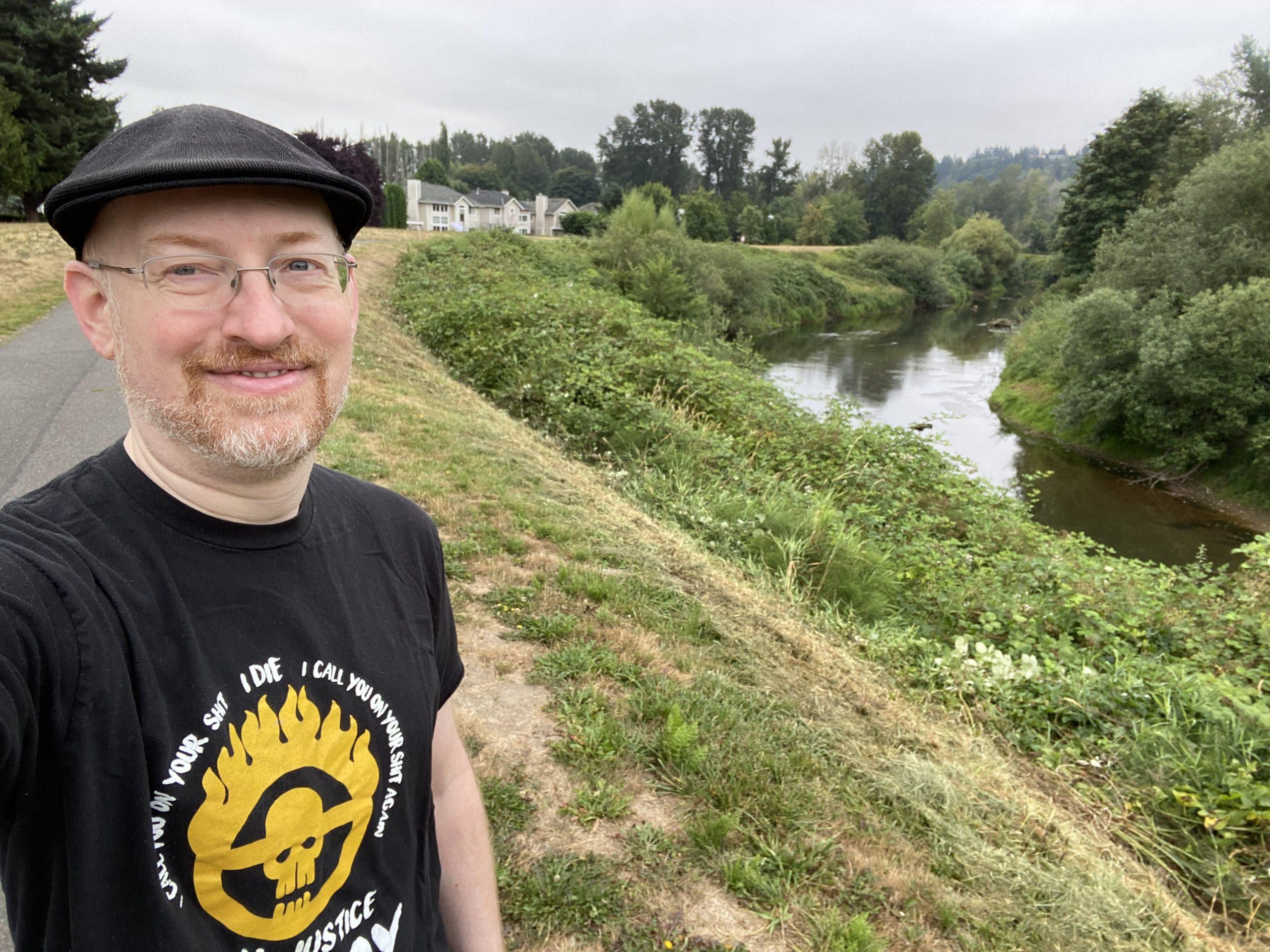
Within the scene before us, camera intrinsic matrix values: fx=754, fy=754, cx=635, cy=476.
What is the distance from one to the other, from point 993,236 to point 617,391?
216ft

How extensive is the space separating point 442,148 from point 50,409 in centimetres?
10018

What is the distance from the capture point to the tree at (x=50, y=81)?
934 inches

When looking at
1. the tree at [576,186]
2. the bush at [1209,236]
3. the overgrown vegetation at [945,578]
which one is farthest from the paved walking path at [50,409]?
the tree at [576,186]

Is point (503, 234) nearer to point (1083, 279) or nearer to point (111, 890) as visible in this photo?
point (1083, 279)

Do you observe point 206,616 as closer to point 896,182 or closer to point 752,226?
point 752,226

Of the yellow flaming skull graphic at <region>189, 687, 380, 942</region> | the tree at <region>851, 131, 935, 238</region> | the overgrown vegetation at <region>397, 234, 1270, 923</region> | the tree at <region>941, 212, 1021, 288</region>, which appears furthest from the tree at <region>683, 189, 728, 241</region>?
the yellow flaming skull graphic at <region>189, 687, 380, 942</region>

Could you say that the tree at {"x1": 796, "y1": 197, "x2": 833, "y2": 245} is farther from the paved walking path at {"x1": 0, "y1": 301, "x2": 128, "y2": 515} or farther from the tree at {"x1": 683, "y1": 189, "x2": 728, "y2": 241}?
the paved walking path at {"x1": 0, "y1": 301, "x2": 128, "y2": 515}

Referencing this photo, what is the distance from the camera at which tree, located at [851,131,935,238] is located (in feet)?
261

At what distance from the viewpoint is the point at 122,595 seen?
98cm

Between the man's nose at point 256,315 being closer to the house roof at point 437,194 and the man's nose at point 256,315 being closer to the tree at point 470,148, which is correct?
the house roof at point 437,194

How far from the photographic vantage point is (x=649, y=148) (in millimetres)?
87625

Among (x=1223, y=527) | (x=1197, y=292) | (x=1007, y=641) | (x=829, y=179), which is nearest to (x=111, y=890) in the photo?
(x=1007, y=641)

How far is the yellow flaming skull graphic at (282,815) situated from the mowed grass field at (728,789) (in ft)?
4.56

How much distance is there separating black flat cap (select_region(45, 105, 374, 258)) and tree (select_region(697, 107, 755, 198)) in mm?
96379
